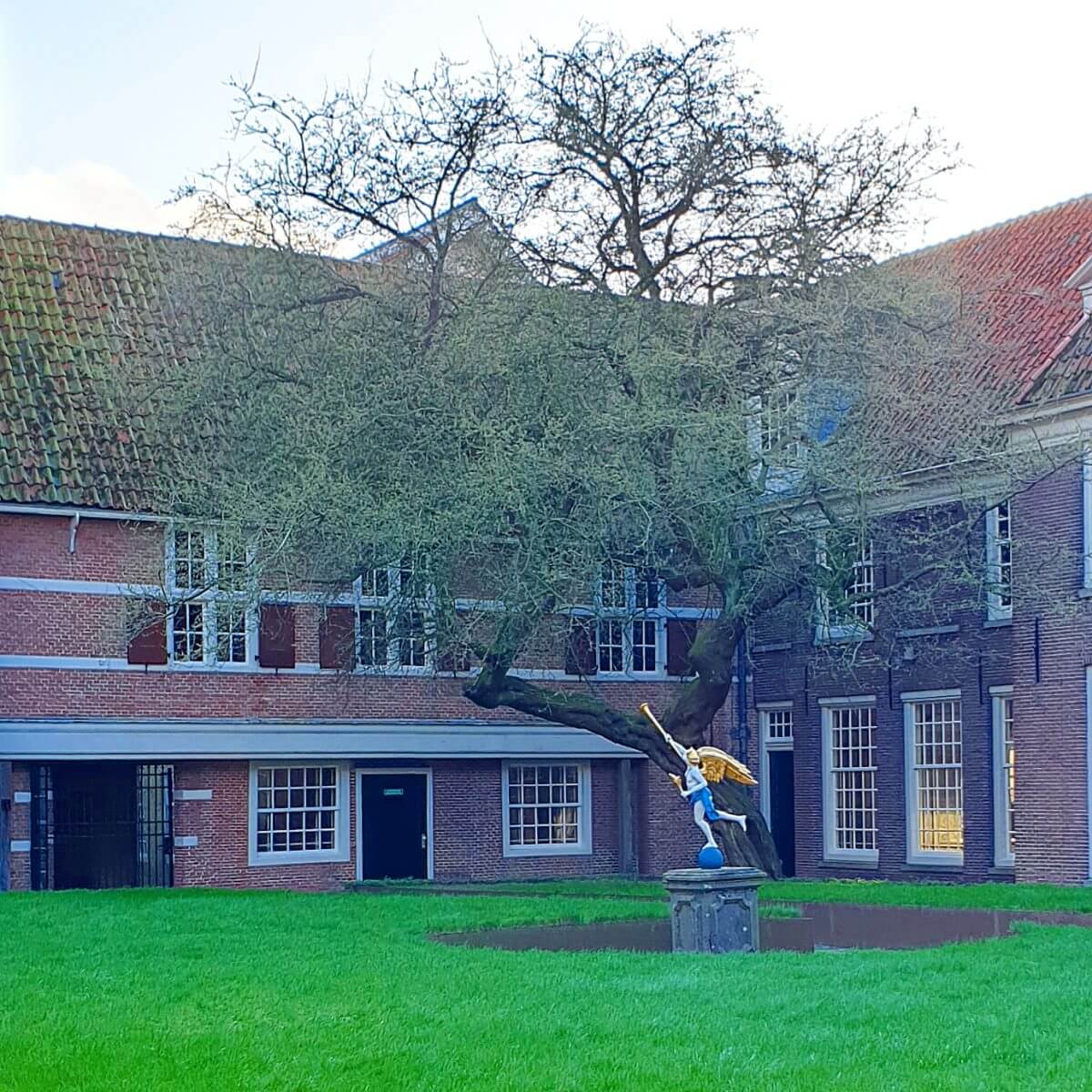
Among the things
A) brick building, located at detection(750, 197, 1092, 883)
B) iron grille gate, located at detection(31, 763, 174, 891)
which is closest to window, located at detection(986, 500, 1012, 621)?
brick building, located at detection(750, 197, 1092, 883)

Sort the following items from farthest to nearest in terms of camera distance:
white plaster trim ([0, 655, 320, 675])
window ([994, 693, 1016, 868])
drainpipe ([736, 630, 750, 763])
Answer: drainpipe ([736, 630, 750, 763]) < window ([994, 693, 1016, 868]) < white plaster trim ([0, 655, 320, 675])

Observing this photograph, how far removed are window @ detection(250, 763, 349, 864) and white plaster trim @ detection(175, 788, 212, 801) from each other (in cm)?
75

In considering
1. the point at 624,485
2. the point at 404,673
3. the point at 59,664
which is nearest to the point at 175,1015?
the point at 624,485

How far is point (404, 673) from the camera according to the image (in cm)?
3131

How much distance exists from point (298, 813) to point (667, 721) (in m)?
7.43

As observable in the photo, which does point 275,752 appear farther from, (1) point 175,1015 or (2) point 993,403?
(1) point 175,1015

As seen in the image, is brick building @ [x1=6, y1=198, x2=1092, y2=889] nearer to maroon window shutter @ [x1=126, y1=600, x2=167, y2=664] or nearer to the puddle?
maroon window shutter @ [x1=126, y1=600, x2=167, y2=664]

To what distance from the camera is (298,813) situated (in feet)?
101

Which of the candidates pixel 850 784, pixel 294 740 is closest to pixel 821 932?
pixel 294 740

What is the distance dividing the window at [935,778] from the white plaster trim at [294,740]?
513 centimetres

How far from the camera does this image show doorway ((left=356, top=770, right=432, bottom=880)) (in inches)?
1244

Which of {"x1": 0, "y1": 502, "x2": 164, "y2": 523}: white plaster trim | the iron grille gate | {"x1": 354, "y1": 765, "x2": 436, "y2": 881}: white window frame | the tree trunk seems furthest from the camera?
{"x1": 354, "y1": 765, "x2": 436, "y2": 881}: white window frame

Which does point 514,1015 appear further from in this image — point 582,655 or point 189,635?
point 582,655

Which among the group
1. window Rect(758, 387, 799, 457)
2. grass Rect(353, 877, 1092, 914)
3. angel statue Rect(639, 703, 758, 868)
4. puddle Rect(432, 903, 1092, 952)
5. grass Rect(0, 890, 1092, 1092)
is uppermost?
window Rect(758, 387, 799, 457)
